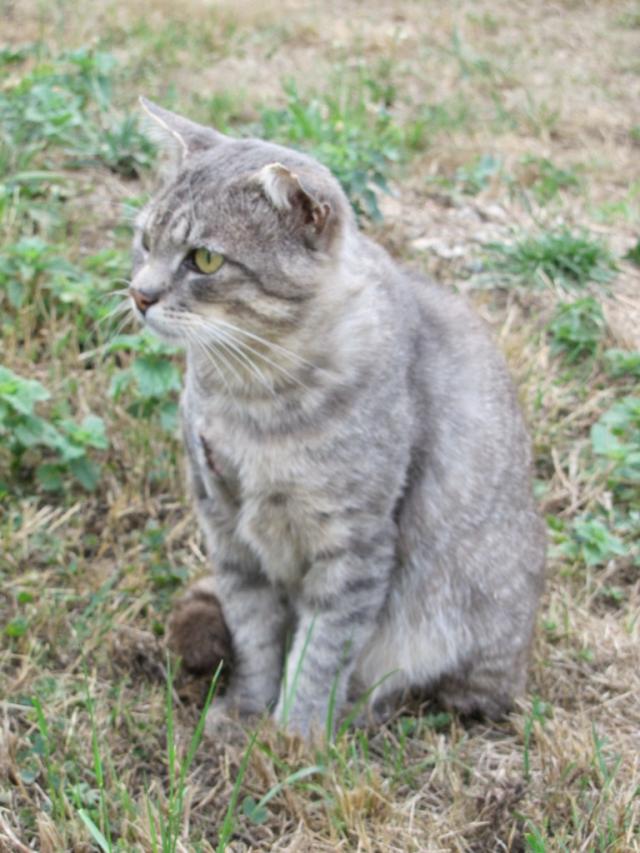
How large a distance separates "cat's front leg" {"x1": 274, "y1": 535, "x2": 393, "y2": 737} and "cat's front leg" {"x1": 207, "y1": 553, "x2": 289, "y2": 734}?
0.13m

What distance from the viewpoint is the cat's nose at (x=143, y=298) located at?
8.87ft

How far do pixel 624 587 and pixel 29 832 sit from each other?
1979 mm

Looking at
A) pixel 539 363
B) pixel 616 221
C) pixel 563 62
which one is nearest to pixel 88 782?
pixel 539 363

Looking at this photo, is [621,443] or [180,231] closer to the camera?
[180,231]

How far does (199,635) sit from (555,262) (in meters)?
2.32

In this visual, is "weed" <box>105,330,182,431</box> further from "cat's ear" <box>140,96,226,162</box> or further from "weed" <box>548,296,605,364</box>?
"weed" <box>548,296,605,364</box>

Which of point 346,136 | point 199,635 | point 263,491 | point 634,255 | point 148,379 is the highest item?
point 346,136

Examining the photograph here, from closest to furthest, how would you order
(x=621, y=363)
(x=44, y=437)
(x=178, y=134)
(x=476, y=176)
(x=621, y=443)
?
1. (x=178, y=134)
2. (x=44, y=437)
3. (x=621, y=443)
4. (x=621, y=363)
5. (x=476, y=176)

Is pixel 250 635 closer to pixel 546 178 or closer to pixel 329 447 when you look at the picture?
pixel 329 447

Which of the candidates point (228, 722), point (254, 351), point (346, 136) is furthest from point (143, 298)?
point (346, 136)

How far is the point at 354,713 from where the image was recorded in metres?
2.92

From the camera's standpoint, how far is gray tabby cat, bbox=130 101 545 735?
2.70m

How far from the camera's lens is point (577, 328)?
14.5 feet

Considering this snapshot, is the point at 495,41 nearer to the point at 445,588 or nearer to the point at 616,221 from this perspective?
the point at 616,221
